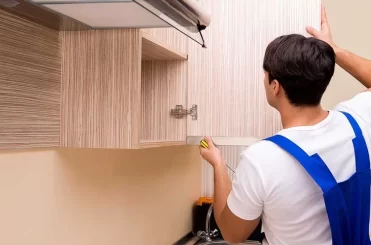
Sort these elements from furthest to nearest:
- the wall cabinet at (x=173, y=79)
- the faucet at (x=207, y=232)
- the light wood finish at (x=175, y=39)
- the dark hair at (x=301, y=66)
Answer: the faucet at (x=207, y=232) → the light wood finish at (x=175, y=39) → the wall cabinet at (x=173, y=79) → the dark hair at (x=301, y=66)

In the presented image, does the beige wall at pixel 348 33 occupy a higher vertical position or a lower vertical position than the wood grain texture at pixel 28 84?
higher

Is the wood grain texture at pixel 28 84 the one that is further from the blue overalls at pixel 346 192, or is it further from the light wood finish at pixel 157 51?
the blue overalls at pixel 346 192

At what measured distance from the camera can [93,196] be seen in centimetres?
140

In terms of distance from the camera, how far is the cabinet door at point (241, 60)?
1430 mm

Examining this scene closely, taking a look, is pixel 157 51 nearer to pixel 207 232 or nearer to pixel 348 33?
pixel 207 232

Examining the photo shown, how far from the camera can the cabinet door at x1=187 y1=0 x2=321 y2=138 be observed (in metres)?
1.43

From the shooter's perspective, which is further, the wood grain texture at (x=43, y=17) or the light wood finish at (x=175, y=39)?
the light wood finish at (x=175, y=39)

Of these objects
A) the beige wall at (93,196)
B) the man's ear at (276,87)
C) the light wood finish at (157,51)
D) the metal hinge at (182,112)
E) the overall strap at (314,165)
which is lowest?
the beige wall at (93,196)

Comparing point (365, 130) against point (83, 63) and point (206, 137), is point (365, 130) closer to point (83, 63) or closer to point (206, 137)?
point (206, 137)

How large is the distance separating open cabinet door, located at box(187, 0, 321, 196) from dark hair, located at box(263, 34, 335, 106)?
1.00 feet

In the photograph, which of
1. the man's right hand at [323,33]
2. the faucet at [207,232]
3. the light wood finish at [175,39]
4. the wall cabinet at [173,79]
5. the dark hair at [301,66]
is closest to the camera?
the dark hair at [301,66]

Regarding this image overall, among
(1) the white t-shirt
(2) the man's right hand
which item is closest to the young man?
(1) the white t-shirt

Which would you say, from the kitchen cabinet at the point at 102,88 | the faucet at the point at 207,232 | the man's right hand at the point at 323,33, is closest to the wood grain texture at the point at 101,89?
the kitchen cabinet at the point at 102,88

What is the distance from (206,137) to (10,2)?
2.31 ft
